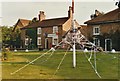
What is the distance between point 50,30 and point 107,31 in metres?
16.6

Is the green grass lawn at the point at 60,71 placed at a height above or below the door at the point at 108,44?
below

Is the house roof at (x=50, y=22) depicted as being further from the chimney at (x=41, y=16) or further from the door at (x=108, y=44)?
the door at (x=108, y=44)

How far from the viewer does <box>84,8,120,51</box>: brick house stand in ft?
130

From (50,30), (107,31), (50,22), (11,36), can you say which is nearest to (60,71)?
(107,31)

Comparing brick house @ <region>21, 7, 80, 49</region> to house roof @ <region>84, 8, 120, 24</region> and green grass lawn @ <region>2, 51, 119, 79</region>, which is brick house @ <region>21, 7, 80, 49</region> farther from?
green grass lawn @ <region>2, 51, 119, 79</region>

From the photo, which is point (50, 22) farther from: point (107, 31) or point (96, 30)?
point (107, 31)

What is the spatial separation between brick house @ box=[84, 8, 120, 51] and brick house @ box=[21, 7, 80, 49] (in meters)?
8.04

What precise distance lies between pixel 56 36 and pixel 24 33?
33.7 feet

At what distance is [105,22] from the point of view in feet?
138

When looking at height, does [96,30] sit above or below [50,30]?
below

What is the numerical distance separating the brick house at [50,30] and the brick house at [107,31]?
8.04 m

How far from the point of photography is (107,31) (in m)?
41.8

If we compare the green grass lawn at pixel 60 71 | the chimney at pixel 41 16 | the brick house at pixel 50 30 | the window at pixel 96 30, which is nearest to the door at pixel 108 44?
the window at pixel 96 30

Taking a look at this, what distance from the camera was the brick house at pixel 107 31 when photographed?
39.5m
